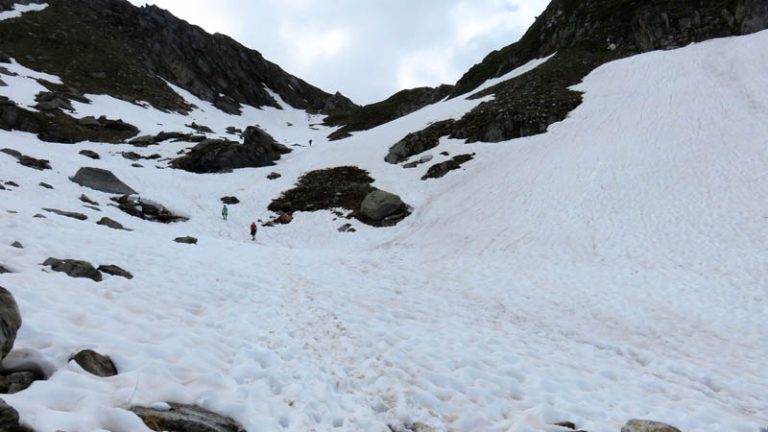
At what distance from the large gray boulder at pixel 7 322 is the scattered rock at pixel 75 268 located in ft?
11.2

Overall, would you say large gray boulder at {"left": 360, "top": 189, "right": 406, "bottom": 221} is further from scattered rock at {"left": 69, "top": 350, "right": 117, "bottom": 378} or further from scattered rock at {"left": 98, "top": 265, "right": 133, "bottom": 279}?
scattered rock at {"left": 69, "top": 350, "right": 117, "bottom": 378}

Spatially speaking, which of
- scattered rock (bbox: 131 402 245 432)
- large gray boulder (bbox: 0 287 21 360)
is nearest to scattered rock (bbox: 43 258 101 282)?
large gray boulder (bbox: 0 287 21 360)

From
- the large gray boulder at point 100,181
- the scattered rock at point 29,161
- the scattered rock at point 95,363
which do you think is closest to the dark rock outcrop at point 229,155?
the large gray boulder at point 100,181

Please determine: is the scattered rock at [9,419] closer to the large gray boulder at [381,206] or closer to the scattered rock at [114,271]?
the scattered rock at [114,271]

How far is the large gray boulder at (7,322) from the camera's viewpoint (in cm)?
565

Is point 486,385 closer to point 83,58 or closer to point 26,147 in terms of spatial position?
point 26,147

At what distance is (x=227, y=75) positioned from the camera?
348 feet

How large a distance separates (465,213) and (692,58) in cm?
3795

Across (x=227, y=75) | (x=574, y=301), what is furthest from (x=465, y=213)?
(x=227, y=75)

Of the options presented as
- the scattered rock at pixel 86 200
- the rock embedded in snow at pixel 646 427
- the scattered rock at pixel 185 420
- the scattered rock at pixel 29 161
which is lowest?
the rock embedded in snow at pixel 646 427

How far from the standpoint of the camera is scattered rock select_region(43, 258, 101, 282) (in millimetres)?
10202

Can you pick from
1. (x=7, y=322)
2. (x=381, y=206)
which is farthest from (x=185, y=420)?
(x=381, y=206)

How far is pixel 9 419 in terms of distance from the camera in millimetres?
4250

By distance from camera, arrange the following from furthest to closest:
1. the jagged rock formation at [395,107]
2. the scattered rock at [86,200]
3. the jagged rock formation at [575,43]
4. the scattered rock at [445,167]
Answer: the jagged rock formation at [395,107] < the jagged rock formation at [575,43] < the scattered rock at [445,167] < the scattered rock at [86,200]
